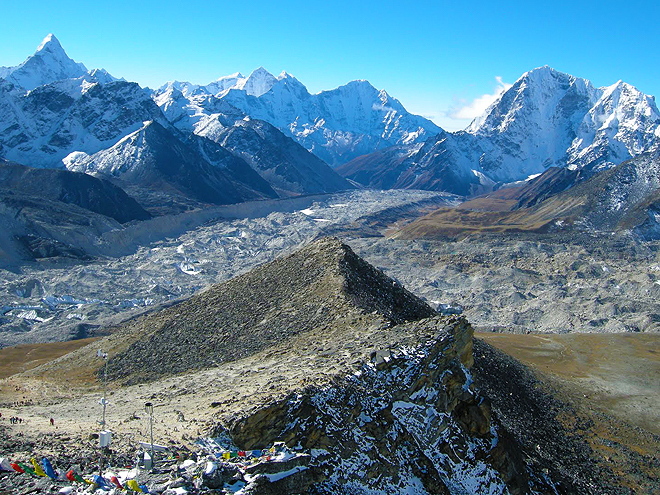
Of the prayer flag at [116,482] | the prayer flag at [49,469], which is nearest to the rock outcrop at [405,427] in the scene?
the prayer flag at [116,482]

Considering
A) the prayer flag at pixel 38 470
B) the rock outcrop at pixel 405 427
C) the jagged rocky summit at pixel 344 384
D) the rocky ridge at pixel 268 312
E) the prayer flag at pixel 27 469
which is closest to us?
the prayer flag at pixel 38 470

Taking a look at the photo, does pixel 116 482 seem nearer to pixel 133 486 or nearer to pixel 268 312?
pixel 133 486

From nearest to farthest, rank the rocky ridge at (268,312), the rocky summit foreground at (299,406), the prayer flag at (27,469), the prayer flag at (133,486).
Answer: the prayer flag at (133,486), the prayer flag at (27,469), the rocky summit foreground at (299,406), the rocky ridge at (268,312)

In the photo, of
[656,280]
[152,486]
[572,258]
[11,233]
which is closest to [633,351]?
[656,280]

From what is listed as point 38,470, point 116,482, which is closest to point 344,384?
point 116,482

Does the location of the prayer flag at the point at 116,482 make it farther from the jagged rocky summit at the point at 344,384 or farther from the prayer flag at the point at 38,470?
the jagged rocky summit at the point at 344,384

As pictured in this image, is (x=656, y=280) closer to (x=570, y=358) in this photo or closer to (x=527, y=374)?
(x=570, y=358)

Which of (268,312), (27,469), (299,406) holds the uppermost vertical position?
(268,312)

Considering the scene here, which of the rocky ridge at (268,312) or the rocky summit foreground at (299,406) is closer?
the rocky summit foreground at (299,406)
